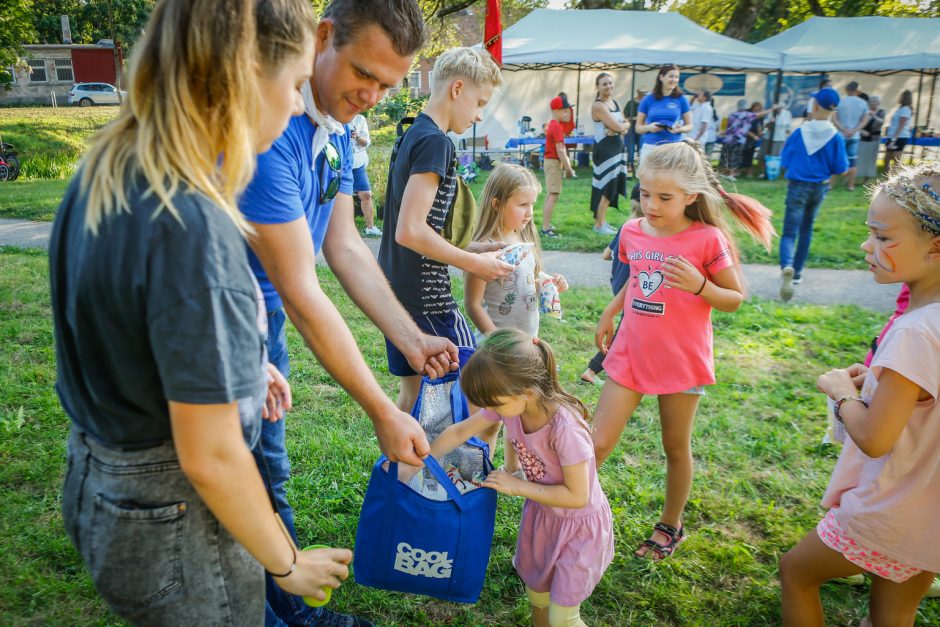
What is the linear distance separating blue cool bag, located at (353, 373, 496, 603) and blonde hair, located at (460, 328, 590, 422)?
276 millimetres

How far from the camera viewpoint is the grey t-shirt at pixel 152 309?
1.04 metres

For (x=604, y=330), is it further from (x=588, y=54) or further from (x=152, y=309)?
(x=588, y=54)

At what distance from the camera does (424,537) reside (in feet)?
7.15

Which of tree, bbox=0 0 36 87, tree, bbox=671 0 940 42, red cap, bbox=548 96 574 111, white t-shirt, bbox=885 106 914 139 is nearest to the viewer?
red cap, bbox=548 96 574 111

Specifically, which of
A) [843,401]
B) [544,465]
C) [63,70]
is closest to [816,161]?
[843,401]

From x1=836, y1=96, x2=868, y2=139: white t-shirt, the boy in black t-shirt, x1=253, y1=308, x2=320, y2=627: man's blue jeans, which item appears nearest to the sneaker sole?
the boy in black t-shirt

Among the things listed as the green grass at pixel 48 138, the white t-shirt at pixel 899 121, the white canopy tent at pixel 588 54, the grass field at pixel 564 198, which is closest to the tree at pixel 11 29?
the green grass at pixel 48 138

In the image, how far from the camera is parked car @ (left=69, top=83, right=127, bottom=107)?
37.0 meters

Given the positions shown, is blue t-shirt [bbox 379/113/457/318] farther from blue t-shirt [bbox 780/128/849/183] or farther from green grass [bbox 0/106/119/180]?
green grass [bbox 0/106/119/180]

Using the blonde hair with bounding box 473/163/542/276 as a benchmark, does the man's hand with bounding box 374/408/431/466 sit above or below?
below

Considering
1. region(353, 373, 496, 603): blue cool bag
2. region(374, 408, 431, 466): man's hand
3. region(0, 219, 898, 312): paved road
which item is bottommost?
region(0, 219, 898, 312): paved road

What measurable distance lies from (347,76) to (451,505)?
1408 mm

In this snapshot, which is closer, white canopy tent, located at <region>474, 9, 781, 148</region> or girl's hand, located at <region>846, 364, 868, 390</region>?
girl's hand, located at <region>846, 364, 868, 390</region>

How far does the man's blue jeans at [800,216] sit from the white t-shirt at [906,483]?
18.4 ft
